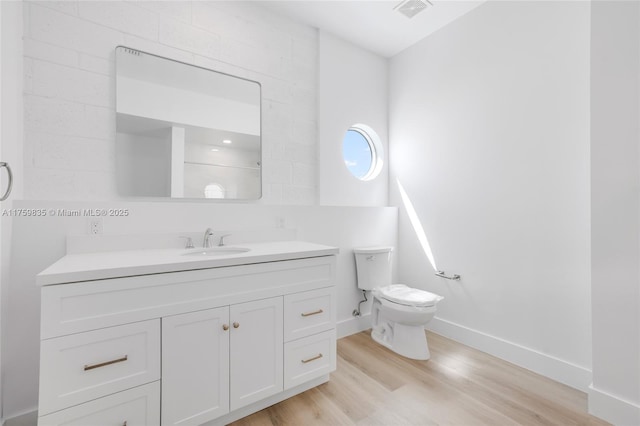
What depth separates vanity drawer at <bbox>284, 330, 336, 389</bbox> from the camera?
5.45ft

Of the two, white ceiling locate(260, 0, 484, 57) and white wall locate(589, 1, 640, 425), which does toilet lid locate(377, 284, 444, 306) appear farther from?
white ceiling locate(260, 0, 484, 57)

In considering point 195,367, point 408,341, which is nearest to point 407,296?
point 408,341

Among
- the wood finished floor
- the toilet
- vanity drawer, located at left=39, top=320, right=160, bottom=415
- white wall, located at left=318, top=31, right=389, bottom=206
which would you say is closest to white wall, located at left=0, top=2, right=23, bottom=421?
vanity drawer, located at left=39, top=320, right=160, bottom=415

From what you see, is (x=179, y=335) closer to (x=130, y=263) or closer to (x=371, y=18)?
(x=130, y=263)

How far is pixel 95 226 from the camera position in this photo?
1646 millimetres

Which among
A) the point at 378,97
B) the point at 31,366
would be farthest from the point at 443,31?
the point at 31,366

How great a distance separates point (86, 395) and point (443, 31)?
11.1 feet

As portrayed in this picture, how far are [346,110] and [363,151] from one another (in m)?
0.52

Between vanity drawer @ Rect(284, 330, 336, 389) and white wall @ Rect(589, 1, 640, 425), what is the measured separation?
143cm

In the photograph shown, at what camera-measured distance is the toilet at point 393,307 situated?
2.12m

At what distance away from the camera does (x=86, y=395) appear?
1135 mm

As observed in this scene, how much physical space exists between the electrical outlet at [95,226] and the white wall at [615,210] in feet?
8.94

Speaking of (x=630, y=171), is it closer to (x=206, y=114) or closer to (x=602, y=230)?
(x=602, y=230)

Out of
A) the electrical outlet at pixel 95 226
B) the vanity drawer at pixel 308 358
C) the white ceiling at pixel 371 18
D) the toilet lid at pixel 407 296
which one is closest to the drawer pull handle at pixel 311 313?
the vanity drawer at pixel 308 358
